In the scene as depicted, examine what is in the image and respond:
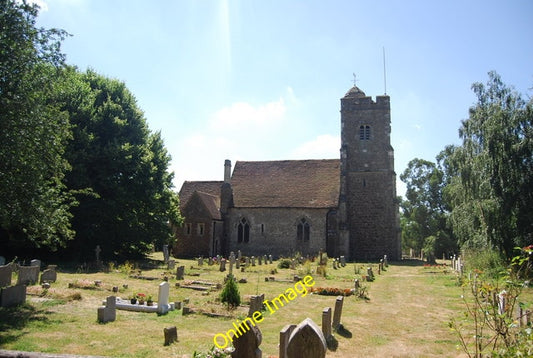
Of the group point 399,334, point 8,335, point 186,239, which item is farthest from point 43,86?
point 186,239

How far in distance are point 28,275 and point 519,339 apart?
1455 cm

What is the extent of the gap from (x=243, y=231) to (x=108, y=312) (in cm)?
2328

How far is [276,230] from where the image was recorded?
103 feet

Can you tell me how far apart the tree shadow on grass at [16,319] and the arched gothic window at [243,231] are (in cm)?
2244

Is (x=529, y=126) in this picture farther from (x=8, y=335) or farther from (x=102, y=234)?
(x=102, y=234)

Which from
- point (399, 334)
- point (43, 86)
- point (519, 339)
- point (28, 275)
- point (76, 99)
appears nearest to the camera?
point (519, 339)

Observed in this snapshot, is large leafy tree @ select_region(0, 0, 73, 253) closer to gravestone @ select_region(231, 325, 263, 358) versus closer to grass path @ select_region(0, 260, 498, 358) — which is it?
grass path @ select_region(0, 260, 498, 358)

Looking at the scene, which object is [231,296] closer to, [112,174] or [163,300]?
[163,300]

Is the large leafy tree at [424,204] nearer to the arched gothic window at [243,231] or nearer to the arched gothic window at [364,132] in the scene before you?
the arched gothic window at [364,132]

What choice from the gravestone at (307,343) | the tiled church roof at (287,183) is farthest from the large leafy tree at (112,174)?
the gravestone at (307,343)

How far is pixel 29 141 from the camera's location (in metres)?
10.3

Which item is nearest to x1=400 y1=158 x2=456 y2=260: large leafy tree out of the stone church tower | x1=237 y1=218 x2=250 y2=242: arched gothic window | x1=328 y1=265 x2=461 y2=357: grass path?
the stone church tower

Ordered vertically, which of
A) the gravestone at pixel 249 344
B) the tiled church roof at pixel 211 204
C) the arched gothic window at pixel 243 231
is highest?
the tiled church roof at pixel 211 204

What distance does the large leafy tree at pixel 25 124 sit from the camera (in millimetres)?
9961
